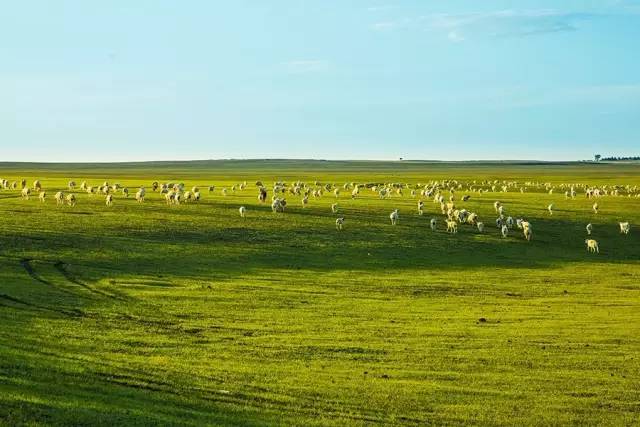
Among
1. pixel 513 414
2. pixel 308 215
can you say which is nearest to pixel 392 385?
pixel 513 414

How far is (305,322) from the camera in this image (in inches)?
1329

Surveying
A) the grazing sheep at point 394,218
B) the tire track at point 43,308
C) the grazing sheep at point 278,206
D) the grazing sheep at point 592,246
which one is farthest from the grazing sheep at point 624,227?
the tire track at point 43,308

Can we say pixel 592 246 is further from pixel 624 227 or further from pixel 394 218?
pixel 394 218

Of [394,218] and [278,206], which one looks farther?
[278,206]

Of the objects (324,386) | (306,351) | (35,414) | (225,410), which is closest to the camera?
(35,414)

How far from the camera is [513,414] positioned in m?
21.9

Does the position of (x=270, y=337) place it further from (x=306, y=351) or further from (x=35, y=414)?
(x=35, y=414)

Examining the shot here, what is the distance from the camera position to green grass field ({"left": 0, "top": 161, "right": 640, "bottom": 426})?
71.9 feet

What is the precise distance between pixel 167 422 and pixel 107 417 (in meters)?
1.42

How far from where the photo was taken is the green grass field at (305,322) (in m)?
21.9

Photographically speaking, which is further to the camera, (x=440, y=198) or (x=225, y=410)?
(x=440, y=198)

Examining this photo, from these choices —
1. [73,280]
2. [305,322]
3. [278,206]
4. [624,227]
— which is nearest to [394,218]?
[278,206]

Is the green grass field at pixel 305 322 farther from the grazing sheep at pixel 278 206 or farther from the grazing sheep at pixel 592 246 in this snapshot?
the grazing sheep at pixel 278 206

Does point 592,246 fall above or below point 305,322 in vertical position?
above
